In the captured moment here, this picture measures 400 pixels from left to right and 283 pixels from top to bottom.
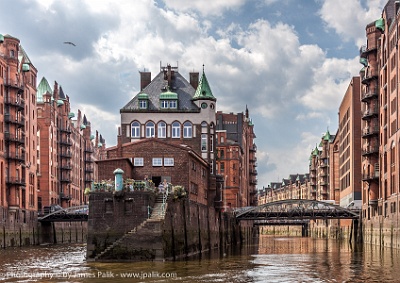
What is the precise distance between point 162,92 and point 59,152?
55.8 metres

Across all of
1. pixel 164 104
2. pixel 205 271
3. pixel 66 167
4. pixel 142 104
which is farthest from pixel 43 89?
pixel 205 271

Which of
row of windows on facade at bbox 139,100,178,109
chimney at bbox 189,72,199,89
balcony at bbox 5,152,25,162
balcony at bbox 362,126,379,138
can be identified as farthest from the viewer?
chimney at bbox 189,72,199,89

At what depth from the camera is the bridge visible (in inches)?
4345

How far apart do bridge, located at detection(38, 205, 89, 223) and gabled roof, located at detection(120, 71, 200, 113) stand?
23.9m

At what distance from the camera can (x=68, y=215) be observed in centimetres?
11194

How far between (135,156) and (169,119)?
21.4m

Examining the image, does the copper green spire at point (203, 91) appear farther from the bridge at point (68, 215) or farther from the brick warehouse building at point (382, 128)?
the bridge at point (68, 215)

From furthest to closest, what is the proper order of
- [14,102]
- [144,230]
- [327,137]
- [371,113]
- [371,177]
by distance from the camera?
[327,137], [14,102], [371,113], [371,177], [144,230]

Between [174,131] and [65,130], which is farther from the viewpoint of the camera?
[65,130]

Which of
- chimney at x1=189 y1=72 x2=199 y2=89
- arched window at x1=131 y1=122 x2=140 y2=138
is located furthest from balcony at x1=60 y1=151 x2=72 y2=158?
arched window at x1=131 y1=122 x2=140 y2=138

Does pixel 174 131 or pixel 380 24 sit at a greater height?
pixel 380 24

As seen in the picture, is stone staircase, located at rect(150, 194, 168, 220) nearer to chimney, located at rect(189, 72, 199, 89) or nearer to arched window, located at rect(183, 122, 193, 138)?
arched window, located at rect(183, 122, 193, 138)

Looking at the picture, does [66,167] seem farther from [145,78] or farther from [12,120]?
[145,78]

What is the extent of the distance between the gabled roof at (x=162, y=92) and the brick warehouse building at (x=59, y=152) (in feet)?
141
